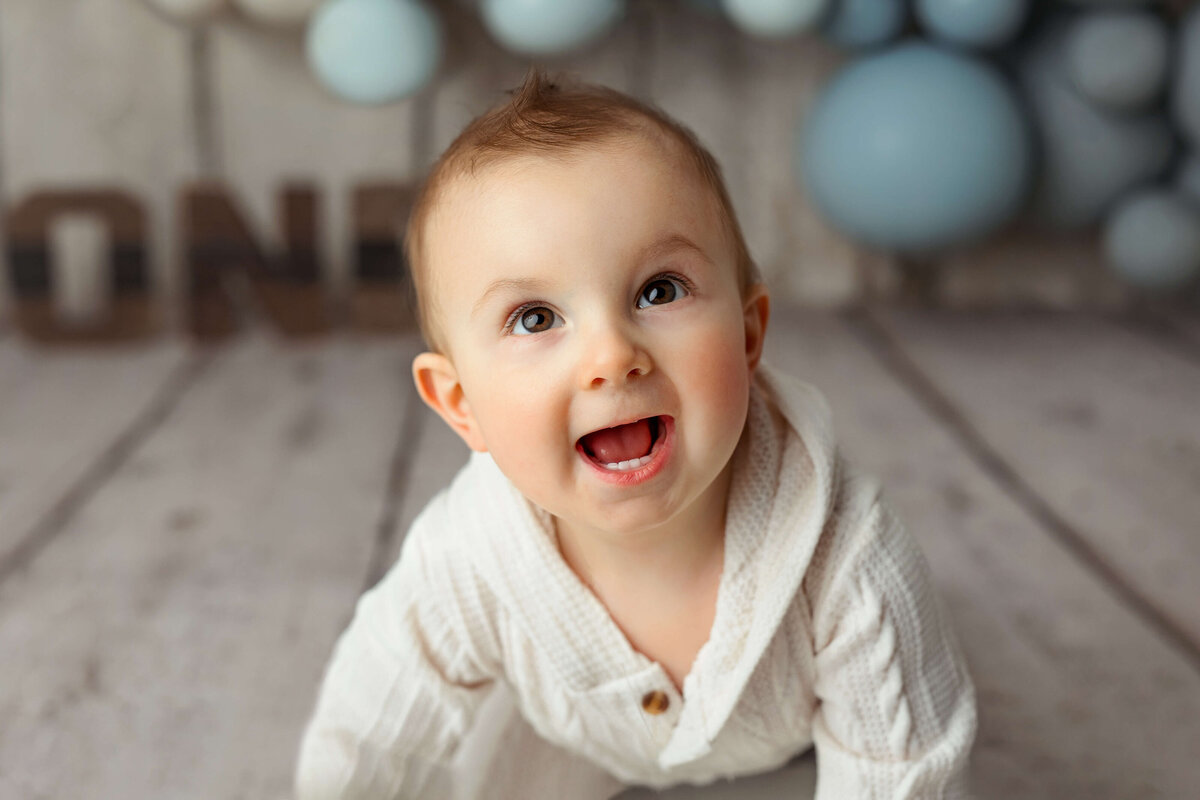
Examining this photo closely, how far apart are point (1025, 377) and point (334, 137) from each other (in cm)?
92

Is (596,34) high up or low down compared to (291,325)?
up

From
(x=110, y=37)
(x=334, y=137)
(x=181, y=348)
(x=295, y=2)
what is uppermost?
(x=295, y=2)

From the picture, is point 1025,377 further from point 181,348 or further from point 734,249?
point 181,348

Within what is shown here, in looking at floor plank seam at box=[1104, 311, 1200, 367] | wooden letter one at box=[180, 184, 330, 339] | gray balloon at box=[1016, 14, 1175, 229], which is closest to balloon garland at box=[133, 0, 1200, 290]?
gray balloon at box=[1016, 14, 1175, 229]

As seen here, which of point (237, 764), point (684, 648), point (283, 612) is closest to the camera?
point (684, 648)

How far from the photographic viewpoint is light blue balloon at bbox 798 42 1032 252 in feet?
4.50

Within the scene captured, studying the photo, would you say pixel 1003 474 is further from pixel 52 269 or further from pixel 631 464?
pixel 52 269

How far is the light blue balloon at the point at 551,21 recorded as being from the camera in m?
1.29

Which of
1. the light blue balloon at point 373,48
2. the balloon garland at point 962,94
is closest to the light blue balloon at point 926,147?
the balloon garland at point 962,94

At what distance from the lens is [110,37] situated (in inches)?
61.7

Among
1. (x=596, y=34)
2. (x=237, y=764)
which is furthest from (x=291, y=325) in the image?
(x=237, y=764)

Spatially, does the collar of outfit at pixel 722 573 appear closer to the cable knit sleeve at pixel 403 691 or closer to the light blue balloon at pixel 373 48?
the cable knit sleeve at pixel 403 691

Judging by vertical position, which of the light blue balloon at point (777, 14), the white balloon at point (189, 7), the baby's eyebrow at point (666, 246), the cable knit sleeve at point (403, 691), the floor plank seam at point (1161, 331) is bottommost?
the floor plank seam at point (1161, 331)

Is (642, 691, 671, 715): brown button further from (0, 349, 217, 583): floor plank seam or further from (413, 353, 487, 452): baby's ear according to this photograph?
(0, 349, 217, 583): floor plank seam
